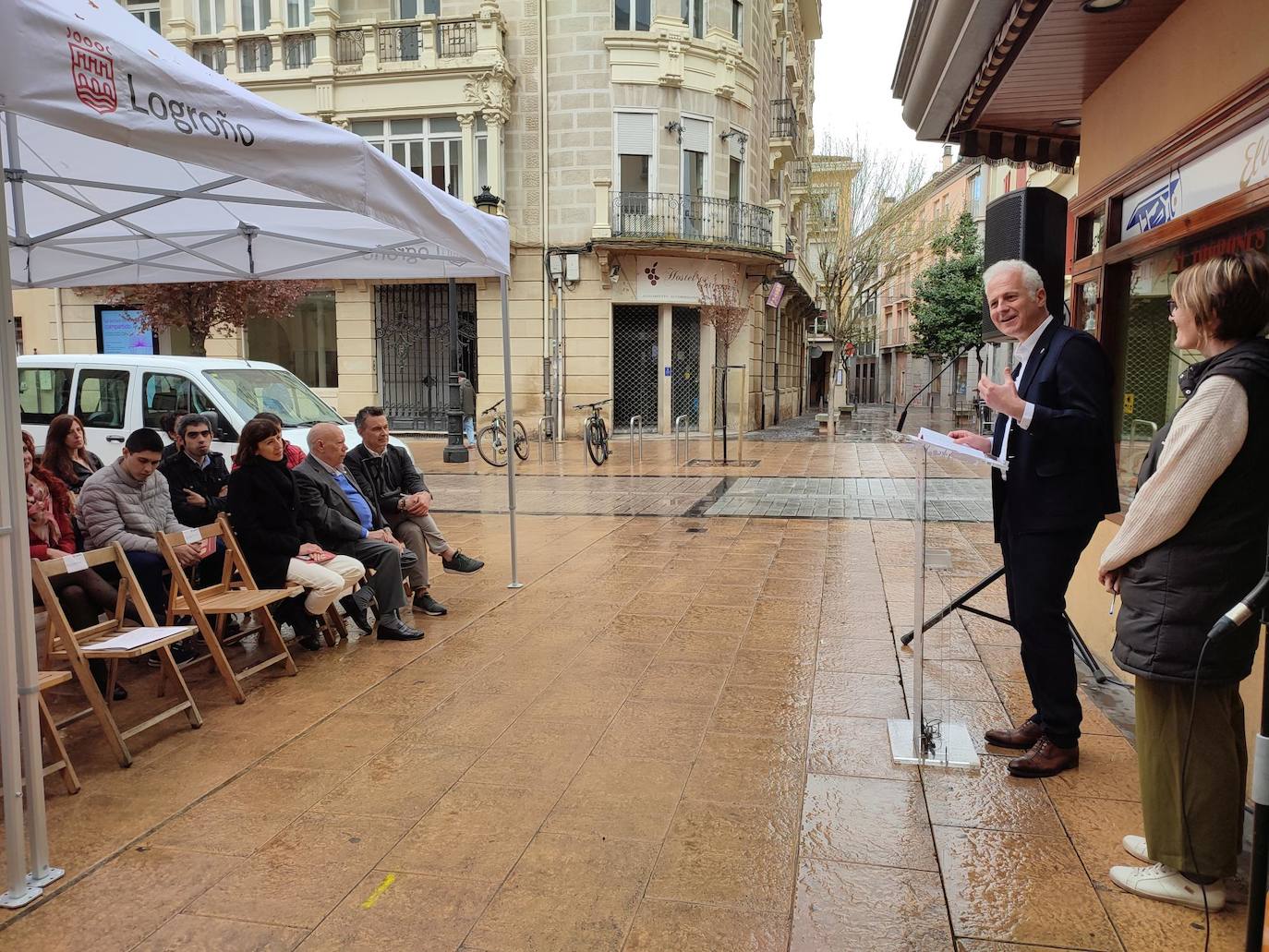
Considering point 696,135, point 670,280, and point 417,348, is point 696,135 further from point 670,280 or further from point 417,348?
point 417,348

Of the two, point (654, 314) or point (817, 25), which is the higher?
point (817, 25)

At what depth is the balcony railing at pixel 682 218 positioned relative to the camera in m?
21.2

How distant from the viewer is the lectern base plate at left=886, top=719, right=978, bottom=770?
3.62m

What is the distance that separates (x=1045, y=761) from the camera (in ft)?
11.4

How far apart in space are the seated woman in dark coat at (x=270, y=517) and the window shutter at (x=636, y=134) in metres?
17.9

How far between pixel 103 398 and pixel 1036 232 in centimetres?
905

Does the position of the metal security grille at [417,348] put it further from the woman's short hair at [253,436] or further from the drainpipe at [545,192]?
the woman's short hair at [253,436]

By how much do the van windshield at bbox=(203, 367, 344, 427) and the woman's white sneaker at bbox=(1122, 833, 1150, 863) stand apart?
825 centimetres

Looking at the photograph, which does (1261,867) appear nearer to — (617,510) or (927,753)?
(927,753)

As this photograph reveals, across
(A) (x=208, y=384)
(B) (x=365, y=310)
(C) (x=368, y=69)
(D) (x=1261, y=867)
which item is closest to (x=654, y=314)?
(B) (x=365, y=310)

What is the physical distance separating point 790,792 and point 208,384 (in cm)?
771

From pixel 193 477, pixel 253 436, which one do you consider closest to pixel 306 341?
pixel 193 477

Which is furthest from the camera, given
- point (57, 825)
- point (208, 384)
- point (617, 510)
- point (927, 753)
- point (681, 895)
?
point (617, 510)

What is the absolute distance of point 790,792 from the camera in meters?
3.41
